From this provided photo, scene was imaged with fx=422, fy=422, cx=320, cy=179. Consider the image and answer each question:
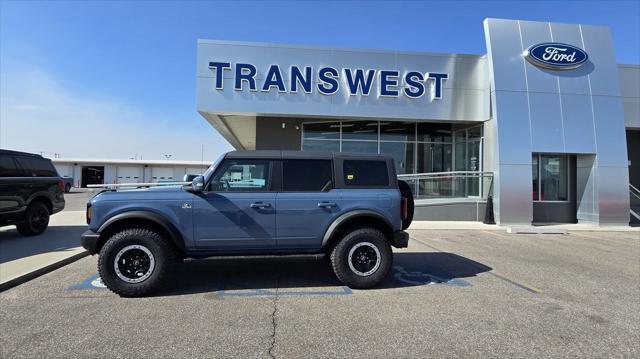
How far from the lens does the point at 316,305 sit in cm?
521

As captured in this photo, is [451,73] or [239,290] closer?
[239,290]

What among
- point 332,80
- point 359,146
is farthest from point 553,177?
point 332,80

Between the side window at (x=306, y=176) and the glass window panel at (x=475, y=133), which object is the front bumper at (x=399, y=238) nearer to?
the side window at (x=306, y=176)

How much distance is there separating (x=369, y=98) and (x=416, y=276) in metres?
9.73

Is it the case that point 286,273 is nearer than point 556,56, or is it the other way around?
point 286,273

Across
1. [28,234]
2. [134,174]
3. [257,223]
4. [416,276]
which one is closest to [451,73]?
[416,276]

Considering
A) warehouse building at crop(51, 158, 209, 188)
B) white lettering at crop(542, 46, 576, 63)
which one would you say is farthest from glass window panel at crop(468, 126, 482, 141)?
warehouse building at crop(51, 158, 209, 188)

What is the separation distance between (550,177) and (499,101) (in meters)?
3.71

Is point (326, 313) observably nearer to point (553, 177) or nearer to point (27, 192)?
point (27, 192)

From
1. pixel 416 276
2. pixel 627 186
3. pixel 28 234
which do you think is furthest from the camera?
pixel 627 186

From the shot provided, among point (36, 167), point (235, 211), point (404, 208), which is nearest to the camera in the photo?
point (235, 211)

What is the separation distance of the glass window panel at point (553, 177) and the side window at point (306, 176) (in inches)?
494

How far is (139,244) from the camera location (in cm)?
552

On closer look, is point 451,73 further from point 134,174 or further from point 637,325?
point 134,174
